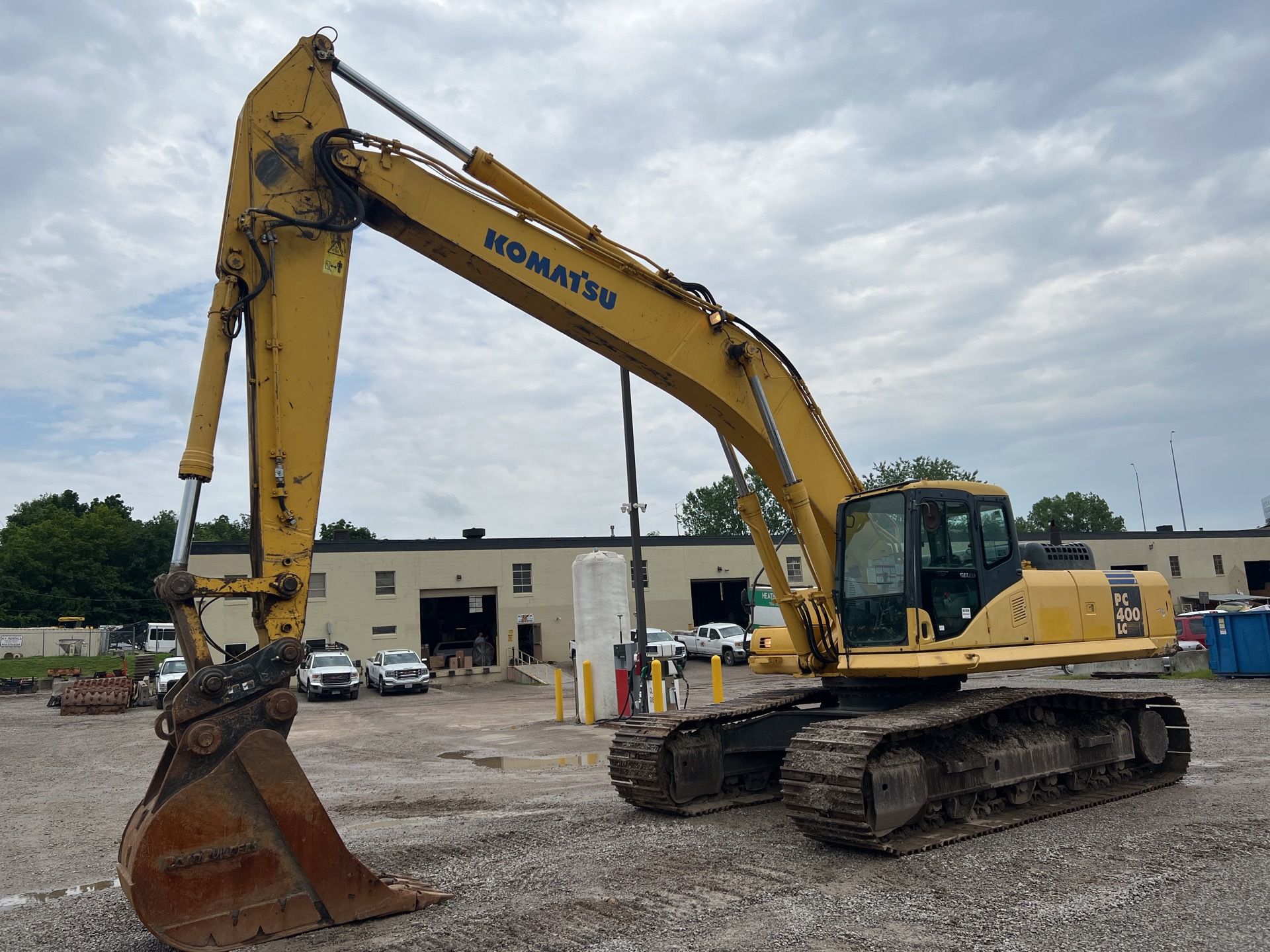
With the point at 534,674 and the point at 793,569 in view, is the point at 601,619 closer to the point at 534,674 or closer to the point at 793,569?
the point at 534,674

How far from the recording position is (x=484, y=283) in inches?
314

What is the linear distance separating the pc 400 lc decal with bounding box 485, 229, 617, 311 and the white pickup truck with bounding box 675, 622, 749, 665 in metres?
29.0

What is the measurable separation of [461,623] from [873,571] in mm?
44995

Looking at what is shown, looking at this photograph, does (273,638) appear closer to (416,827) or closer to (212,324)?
(212,324)

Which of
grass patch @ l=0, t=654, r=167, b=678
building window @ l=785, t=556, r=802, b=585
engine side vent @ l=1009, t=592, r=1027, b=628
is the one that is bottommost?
grass patch @ l=0, t=654, r=167, b=678

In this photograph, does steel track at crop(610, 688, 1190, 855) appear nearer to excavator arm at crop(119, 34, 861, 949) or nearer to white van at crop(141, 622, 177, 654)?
excavator arm at crop(119, 34, 861, 949)

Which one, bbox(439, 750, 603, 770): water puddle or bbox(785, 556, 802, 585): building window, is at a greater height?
bbox(785, 556, 802, 585): building window

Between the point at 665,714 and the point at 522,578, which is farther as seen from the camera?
the point at 522,578

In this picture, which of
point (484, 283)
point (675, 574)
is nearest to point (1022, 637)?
point (484, 283)

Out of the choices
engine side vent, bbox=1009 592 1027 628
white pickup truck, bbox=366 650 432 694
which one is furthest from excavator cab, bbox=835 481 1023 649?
white pickup truck, bbox=366 650 432 694

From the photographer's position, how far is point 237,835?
5.41 m

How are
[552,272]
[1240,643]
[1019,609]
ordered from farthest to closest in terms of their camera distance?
[1240,643], [1019,609], [552,272]

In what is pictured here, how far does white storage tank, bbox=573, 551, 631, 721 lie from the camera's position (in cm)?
1883

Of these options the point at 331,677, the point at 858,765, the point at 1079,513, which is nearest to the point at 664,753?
the point at 858,765
